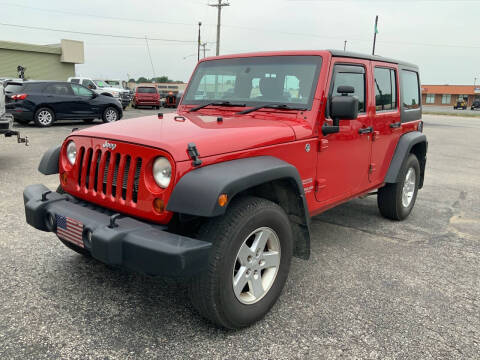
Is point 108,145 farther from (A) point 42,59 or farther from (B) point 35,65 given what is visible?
(A) point 42,59

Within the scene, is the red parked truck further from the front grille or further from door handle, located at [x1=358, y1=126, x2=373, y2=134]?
the front grille

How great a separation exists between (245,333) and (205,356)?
35 cm

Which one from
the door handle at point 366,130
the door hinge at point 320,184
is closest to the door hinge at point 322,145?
the door hinge at point 320,184

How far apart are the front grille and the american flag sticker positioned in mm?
272

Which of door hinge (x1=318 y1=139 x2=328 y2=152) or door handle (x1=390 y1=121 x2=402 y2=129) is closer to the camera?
door hinge (x1=318 y1=139 x2=328 y2=152)

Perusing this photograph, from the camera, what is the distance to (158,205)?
244cm

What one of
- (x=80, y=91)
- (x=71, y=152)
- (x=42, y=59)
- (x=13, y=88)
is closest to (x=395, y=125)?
(x=71, y=152)

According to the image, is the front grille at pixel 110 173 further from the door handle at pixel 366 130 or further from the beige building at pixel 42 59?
the beige building at pixel 42 59

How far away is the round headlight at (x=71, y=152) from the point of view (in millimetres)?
3059

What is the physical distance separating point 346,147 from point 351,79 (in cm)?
65

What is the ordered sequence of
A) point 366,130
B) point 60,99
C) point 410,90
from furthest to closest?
point 60,99 < point 410,90 < point 366,130

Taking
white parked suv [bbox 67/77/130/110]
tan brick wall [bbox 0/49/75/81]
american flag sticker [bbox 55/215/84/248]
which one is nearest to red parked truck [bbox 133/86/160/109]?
white parked suv [bbox 67/77/130/110]

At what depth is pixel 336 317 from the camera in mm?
2875

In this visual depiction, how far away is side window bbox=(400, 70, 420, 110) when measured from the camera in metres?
4.89
